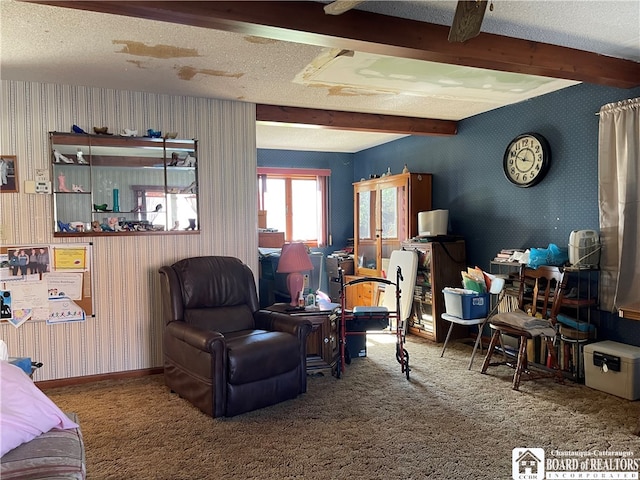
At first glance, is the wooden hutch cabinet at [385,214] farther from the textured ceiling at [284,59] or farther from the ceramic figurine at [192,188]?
the ceramic figurine at [192,188]

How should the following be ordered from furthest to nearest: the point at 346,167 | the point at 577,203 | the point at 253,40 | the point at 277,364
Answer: the point at 346,167 < the point at 577,203 < the point at 277,364 < the point at 253,40

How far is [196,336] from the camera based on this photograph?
3174 mm

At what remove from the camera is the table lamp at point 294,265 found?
13.3ft

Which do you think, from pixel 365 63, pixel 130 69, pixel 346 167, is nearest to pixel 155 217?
pixel 130 69

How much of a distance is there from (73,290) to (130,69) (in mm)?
1765

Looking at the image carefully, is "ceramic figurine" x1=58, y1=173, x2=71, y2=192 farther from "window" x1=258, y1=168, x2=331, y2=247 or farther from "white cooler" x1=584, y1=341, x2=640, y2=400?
"white cooler" x1=584, y1=341, x2=640, y2=400

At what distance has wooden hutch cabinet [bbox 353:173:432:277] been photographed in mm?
5695

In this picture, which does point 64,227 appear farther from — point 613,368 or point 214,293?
point 613,368

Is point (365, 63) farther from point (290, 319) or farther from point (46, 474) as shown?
point (46, 474)

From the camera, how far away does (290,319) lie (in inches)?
141

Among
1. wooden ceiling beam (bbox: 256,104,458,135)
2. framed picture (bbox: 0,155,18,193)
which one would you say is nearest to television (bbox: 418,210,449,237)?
wooden ceiling beam (bbox: 256,104,458,135)

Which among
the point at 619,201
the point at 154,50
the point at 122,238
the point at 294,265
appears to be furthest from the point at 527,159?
the point at 122,238

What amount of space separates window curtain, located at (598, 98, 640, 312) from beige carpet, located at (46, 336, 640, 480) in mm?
829

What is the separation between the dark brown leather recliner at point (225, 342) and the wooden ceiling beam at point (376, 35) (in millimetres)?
1857
